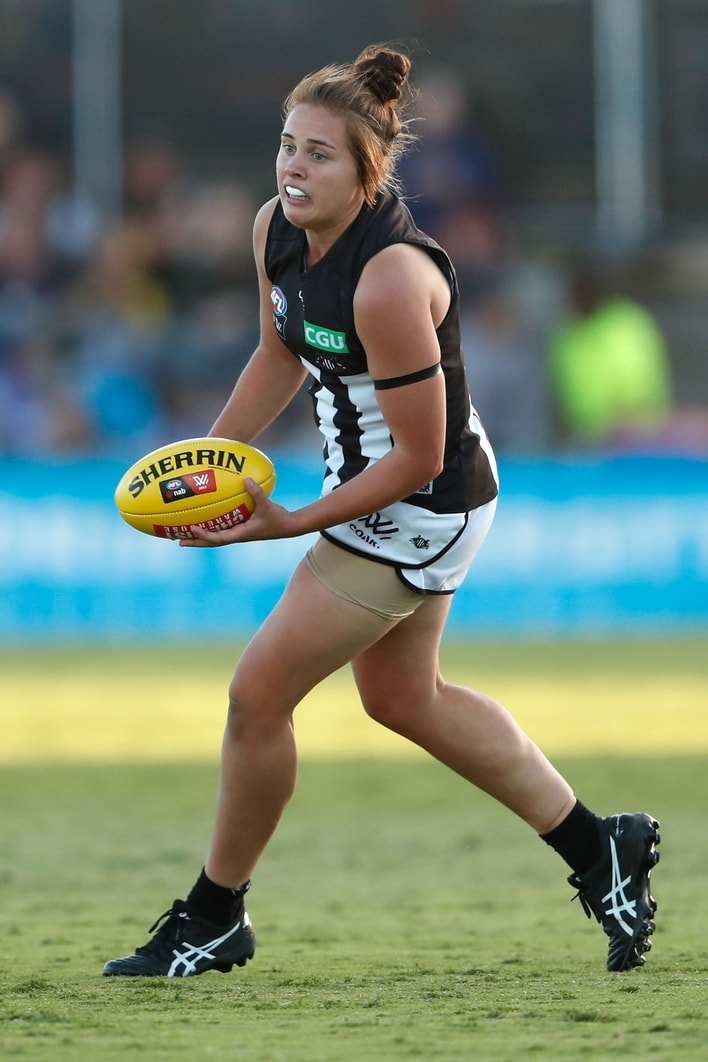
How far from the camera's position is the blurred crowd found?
14891 millimetres

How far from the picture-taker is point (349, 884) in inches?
234

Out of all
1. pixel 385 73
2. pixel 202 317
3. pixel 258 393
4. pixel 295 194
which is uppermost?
pixel 202 317

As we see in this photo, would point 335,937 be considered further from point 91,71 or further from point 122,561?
point 91,71

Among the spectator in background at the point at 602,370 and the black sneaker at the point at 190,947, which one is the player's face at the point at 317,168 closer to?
the black sneaker at the point at 190,947

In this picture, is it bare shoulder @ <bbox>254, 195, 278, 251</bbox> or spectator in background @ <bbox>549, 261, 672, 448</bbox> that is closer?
bare shoulder @ <bbox>254, 195, 278, 251</bbox>

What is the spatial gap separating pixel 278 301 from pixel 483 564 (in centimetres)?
924

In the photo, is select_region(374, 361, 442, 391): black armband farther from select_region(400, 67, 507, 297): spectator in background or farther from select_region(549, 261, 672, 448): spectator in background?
select_region(400, 67, 507, 297): spectator in background

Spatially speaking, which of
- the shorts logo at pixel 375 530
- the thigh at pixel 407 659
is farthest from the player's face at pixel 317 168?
the thigh at pixel 407 659

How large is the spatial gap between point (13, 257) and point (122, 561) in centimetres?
361

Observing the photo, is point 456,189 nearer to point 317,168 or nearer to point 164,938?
point 317,168

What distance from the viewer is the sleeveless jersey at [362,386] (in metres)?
4.36

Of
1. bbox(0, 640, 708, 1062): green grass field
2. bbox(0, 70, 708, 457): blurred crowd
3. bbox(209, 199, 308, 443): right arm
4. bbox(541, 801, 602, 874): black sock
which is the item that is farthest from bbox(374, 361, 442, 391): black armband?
bbox(0, 70, 708, 457): blurred crowd

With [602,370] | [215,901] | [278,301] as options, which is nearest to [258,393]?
[278,301]

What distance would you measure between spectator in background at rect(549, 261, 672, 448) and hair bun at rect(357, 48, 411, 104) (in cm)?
1048
